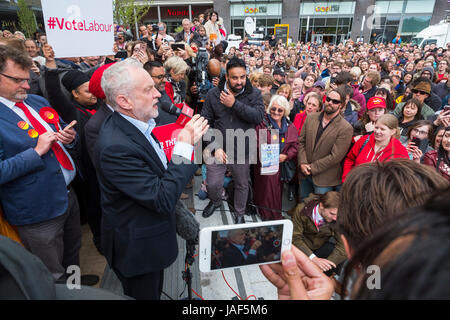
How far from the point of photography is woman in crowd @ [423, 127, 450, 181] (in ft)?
9.29

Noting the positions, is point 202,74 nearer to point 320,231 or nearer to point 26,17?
point 320,231

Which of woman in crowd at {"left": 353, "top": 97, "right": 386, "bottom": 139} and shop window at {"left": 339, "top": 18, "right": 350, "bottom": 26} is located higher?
shop window at {"left": 339, "top": 18, "right": 350, "bottom": 26}

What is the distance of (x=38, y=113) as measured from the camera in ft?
6.45

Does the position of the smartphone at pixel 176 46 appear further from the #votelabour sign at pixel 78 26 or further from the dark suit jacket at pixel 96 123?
the dark suit jacket at pixel 96 123

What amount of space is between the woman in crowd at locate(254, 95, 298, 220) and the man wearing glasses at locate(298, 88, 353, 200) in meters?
0.18

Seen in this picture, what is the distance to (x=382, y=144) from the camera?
113 inches

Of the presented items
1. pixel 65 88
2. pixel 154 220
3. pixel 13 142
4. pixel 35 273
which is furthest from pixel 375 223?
pixel 65 88

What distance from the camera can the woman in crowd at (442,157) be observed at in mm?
→ 2830

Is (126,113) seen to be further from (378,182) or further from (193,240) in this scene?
(378,182)

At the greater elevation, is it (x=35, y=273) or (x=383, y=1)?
(x=383, y=1)

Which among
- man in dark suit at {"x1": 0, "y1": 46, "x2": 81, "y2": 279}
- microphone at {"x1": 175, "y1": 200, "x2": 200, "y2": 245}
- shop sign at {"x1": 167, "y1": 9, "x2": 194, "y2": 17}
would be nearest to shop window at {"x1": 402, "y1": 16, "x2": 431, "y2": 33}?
shop sign at {"x1": 167, "y1": 9, "x2": 194, "y2": 17}

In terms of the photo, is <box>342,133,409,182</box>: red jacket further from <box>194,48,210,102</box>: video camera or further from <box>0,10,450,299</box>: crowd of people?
<box>194,48,210,102</box>: video camera

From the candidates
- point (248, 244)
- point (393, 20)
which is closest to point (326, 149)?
point (248, 244)

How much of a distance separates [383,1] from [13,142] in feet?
111
